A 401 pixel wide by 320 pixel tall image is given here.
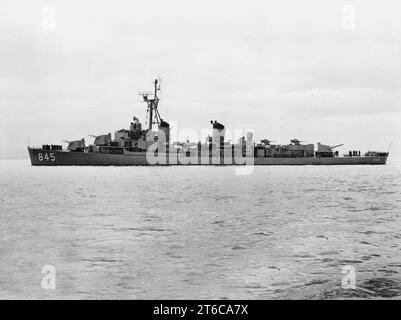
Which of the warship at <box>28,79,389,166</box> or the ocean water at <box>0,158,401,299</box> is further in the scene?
the warship at <box>28,79,389,166</box>

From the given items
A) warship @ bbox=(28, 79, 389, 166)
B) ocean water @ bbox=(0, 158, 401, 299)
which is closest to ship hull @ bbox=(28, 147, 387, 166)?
warship @ bbox=(28, 79, 389, 166)

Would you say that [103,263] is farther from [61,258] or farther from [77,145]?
[77,145]

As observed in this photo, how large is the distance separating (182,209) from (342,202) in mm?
10561

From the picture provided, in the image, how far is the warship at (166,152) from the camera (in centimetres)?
9094

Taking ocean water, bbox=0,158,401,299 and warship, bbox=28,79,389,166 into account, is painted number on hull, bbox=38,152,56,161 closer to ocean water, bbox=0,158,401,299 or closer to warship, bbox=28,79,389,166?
warship, bbox=28,79,389,166

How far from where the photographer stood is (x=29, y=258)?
11.7 metres

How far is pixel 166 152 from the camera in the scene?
96.1 metres

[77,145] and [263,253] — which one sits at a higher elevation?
[77,145]

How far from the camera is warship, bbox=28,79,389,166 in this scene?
9094 cm

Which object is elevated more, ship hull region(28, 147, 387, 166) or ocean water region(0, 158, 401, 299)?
ship hull region(28, 147, 387, 166)

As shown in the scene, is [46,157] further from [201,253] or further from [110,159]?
[201,253]

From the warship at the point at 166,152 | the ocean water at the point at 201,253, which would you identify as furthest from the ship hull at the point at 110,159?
the ocean water at the point at 201,253

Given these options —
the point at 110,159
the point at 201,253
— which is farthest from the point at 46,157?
the point at 201,253
